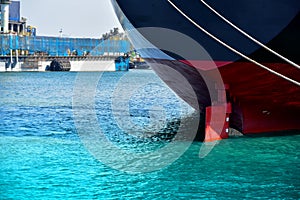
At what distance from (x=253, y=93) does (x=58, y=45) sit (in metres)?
71.6

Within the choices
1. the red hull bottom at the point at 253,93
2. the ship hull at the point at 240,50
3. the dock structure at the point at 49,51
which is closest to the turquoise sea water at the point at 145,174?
the red hull bottom at the point at 253,93

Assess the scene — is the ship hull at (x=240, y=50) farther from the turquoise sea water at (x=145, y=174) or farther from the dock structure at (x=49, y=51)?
the dock structure at (x=49, y=51)

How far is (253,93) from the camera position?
11.4m

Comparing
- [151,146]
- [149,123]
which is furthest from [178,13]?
[149,123]

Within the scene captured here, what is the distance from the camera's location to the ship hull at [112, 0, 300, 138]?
10.1m

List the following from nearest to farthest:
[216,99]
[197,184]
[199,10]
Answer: [197,184]
[199,10]
[216,99]

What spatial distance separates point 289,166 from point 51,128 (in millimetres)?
7272

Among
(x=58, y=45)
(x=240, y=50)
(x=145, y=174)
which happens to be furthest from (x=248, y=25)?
(x=58, y=45)

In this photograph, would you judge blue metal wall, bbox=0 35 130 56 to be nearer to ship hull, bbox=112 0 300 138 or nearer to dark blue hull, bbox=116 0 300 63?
ship hull, bbox=112 0 300 138

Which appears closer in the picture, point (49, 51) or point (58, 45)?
point (49, 51)

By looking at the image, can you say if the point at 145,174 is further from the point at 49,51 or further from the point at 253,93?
the point at 49,51

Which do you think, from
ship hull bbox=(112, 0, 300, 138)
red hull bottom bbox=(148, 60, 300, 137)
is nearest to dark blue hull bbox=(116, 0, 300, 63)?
ship hull bbox=(112, 0, 300, 138)

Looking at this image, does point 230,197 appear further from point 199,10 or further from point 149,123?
point 149,123

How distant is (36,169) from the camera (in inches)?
371
